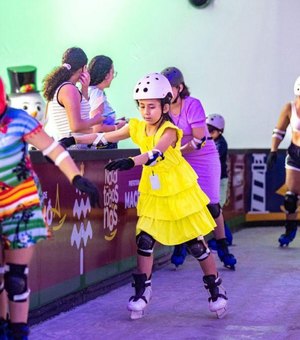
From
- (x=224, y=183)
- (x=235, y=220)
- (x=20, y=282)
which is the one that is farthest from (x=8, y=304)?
(x=235, y=220)

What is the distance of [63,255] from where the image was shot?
21.1 ft

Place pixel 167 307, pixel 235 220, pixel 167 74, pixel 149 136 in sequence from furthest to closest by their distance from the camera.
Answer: pixel 235 220
pixel 167 74
pixel 167 307
pixel 149 136

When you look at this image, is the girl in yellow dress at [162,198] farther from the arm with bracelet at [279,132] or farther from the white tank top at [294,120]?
the white tank top at [294,120]

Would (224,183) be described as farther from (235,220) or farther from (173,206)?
(173,206)

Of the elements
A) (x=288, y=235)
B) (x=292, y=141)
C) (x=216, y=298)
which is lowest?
(x=288, y=235)

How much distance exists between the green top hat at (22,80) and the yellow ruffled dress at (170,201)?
255 centimetres

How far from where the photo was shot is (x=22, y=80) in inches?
348

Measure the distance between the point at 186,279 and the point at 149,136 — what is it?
85.3 inches

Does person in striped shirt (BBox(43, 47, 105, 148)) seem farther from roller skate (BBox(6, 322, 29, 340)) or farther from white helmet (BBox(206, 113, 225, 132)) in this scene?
white helmet (BBox(206, 113, 225, 132))

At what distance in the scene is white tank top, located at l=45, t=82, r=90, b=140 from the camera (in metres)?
7.17

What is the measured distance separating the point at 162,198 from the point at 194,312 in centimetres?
84

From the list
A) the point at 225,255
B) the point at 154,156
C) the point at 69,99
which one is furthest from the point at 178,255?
the point at 154,156

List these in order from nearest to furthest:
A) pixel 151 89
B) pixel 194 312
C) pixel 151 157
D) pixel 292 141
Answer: pixel 151 157 < pixel 151 89 < pixel 194 312 < pixel 292 141

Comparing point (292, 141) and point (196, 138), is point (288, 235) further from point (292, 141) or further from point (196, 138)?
point (196, 138)
